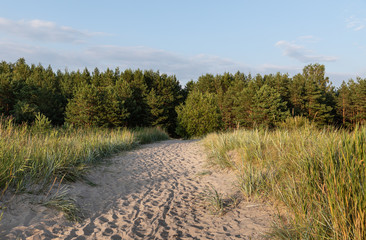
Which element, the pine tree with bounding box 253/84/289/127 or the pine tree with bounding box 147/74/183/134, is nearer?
the pine tree with bounding box 253/84/289/127

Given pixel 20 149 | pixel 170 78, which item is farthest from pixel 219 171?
pixel 170 78

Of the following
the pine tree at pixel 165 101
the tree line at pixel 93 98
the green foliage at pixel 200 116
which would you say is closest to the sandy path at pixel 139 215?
the tree line at pixel 93 98

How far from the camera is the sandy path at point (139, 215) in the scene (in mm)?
3379

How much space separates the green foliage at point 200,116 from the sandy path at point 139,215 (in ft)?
70.8

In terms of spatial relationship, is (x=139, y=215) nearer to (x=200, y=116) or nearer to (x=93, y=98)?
(x=200, y=116)

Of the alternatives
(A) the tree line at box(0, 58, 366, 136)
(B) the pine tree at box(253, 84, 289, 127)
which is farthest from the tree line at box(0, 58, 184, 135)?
(B) the pine tree at box(253, 84, 289, 127)

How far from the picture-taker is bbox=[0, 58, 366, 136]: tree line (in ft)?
91.2

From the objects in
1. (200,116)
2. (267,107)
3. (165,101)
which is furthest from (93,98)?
(267,107)

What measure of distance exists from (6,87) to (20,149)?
29555 mm

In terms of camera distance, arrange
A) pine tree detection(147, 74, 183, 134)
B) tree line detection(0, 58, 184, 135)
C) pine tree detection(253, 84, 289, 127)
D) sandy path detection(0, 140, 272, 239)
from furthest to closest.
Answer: pine tree detection(147, 74, 183, 134), pine tree detection(253, 84, 289, 127), tree line detection(0, 58, 184, 135), sandy path detection(0, 140, 272, 239)

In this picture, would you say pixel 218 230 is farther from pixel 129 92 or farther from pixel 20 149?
pixel 129 92

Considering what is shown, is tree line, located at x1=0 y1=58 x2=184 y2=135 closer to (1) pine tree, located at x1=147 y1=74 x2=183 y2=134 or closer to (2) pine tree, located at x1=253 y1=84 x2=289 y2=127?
(1) pine tree, located at x1=147 y1=74 x2=183 y2=134

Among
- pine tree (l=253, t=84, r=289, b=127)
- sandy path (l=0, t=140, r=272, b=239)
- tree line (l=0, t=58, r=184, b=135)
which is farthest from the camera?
pine tree (l=253, t=84, r=289, b=127)

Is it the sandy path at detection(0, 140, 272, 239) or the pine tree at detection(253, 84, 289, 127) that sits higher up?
the pine tree at detection(253, 84, 289, 127)
